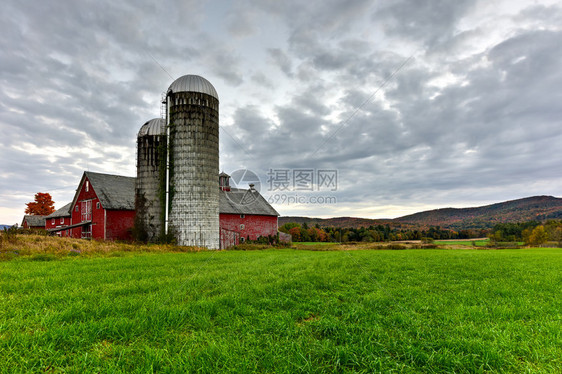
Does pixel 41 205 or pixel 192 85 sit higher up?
pixel 192 85

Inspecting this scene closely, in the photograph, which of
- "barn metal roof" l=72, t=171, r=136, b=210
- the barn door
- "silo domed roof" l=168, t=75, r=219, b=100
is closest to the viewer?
"silo domed roof" l=168, t=75, r=219, b=100

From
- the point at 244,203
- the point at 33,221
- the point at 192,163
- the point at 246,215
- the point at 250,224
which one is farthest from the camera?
the point at 33,221

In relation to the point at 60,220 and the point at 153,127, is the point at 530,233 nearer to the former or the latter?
the point at 153,127

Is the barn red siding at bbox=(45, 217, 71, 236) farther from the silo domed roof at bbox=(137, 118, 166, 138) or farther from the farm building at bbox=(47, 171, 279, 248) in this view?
the silo domed roof at bbox=(137, 118, 166, 138)

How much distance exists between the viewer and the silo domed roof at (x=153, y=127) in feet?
87.2

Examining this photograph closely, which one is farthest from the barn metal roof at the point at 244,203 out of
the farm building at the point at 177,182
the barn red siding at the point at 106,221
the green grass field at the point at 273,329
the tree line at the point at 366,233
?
the green grass field at the point at 273,329

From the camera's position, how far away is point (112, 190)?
30312mm

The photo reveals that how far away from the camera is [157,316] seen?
3.75 meters

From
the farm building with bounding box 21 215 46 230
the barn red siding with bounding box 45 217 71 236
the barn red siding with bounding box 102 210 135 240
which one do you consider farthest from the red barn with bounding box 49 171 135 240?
the farm building with bounding box 21 215 46 230

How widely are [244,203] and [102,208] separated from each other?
16374 mm

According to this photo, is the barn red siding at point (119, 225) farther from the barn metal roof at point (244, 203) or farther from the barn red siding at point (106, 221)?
the barn metal roof at point (244, 203)

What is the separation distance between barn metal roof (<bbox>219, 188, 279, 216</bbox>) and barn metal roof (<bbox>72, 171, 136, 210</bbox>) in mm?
10185

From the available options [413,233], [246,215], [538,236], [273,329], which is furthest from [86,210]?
[538,236]

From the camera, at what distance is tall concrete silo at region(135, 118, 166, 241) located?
25094 millimetres
